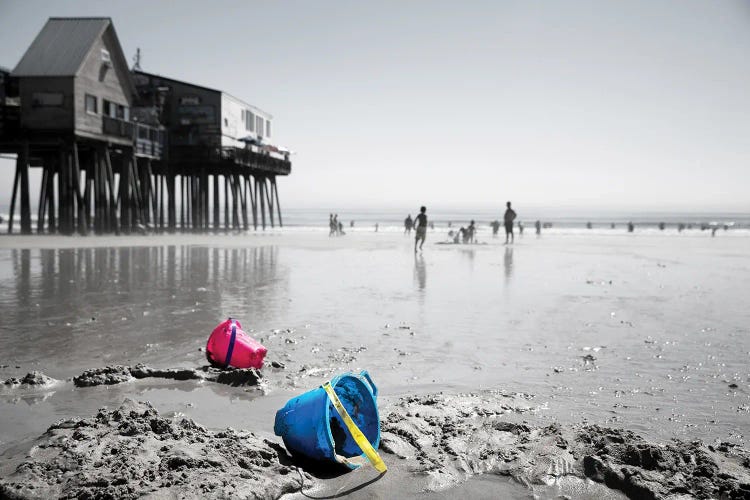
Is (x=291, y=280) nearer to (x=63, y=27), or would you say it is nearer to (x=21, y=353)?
(x=21, y=353)

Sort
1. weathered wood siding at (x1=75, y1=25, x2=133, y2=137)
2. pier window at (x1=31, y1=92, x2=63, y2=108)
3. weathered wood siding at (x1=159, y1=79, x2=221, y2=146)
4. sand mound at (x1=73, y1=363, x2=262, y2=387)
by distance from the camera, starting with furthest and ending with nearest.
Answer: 1. weathered wood siding at (x1=159, y1=79, x2=221, y2=146)
2. weathered wood siding at (x1=75, y1=25, x2=133, y2=137)
3. pier window at (x1=31, y1=92, x2=63, y2=108)
4. sand mound at (x1=73, y1=363, x2=262, y2=387)

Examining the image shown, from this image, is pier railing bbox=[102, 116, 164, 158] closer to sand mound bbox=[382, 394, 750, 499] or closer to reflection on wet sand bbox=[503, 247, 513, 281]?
reflection on wet sand bbox=[503, 247, 513, 281]

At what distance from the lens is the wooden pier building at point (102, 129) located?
88.0 ft

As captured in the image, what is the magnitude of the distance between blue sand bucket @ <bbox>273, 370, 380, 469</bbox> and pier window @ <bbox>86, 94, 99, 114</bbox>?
2802cm

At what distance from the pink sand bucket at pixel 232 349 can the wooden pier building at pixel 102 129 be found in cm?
2374

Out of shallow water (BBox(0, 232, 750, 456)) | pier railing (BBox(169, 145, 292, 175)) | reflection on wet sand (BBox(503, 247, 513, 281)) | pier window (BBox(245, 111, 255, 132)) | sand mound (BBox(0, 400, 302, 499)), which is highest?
pier window (BBox(245, 111, 255, 132))

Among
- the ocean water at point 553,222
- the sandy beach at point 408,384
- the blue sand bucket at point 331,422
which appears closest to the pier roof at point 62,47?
the ocean water at point 553,222

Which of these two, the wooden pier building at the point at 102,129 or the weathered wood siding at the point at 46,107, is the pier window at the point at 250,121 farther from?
the weathered wood siding at the point at 46,107

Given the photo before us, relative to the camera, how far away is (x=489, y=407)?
15.8 feet

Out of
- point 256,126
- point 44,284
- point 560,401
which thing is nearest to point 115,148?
point 256,126

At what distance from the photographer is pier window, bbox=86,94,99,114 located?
91.5 feet

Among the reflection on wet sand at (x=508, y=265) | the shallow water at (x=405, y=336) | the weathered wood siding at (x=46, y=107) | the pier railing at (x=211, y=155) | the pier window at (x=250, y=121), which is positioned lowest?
the shallow water at (x=405, y=336)

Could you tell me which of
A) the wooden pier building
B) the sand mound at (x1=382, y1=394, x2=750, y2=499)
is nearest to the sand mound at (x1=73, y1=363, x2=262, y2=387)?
the sand mound at (x1=382, y1=394, x2=750, y2=499)

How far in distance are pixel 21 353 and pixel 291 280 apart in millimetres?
7528
